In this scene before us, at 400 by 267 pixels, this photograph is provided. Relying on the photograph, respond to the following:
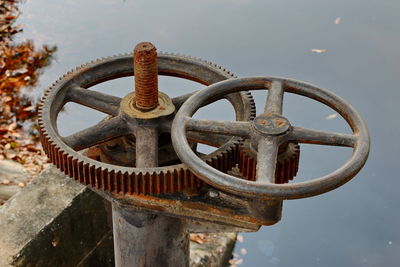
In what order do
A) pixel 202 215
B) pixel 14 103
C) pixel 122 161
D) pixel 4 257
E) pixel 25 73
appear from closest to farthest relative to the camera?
pixel 202 215 < pixel 122 161 < pixel 4 257 < pixel 14 103 < pixel 25 73

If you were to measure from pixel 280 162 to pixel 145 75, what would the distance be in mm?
822

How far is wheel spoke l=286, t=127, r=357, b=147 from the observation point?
2853 mm

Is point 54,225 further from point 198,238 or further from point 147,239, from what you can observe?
point 198,238

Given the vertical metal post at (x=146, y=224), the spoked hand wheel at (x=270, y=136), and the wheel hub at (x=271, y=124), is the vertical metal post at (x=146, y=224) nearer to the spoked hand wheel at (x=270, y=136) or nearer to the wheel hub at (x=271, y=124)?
the spoked hand wheel at (x=270, y=136)

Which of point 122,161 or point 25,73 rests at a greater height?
point 122,161

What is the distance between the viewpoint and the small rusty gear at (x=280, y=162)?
9.68ft

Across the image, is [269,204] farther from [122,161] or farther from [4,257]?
[4,257]

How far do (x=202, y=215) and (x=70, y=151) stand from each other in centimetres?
76

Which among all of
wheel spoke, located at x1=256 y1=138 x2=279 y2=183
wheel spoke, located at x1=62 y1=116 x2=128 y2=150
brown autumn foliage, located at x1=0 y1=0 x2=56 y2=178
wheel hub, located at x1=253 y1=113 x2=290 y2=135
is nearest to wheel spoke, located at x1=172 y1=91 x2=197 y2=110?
wheel spoke, located at x1=62 y1=116 x2=128 y2=150

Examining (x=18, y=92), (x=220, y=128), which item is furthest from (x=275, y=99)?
(x=18, y=92)

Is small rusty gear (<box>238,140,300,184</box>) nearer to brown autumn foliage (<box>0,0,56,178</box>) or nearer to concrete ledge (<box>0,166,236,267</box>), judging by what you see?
concrete ledge (<box>0,166,236,267</box>)

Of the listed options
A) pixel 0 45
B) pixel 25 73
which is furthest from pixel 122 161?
pixel 0 45

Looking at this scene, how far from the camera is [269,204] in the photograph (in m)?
2.99

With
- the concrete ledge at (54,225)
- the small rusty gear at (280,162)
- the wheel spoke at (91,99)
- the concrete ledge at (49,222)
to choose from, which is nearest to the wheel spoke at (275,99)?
the small rusty gear at (280,162)
